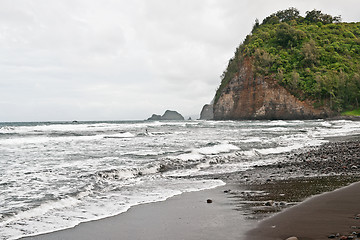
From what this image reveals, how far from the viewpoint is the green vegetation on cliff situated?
211 feet

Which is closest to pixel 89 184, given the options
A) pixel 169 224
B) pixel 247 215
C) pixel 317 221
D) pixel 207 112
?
pixel 169 224

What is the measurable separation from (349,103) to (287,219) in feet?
232

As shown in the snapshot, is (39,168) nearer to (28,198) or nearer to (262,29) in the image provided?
(28,198)

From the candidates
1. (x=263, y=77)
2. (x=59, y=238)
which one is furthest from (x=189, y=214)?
(x=263, y=77)

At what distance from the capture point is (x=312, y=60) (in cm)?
7144

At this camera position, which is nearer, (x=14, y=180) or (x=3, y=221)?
(x=3, y=221)

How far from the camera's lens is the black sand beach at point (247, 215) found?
4176mm

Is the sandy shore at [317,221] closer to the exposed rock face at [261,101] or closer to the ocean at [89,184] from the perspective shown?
the ocean at [89,184]

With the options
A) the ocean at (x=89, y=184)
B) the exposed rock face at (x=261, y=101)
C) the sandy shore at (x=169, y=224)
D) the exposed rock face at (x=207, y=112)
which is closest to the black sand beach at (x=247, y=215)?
the sandy shore at (x=169, y=224)

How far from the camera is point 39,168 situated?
417 inches

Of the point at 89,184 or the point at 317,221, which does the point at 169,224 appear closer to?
the point at 317,221

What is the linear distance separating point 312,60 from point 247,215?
75.1 metres

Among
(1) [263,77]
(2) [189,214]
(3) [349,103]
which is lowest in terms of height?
(2) [189,214]

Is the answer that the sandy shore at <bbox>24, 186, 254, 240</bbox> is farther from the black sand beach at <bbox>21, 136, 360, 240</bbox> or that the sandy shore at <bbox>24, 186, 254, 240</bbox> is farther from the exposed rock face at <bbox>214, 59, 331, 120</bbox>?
the exposed rock face at <bbox>214, 59, 331, 120</bbox>
